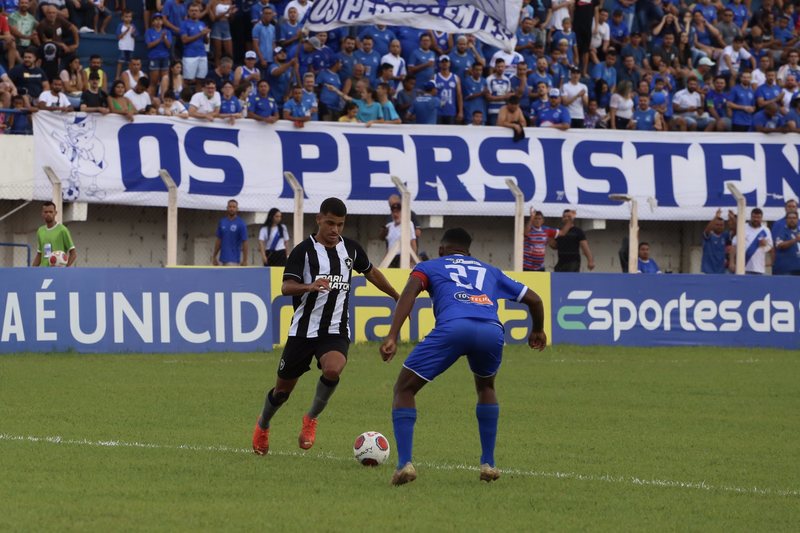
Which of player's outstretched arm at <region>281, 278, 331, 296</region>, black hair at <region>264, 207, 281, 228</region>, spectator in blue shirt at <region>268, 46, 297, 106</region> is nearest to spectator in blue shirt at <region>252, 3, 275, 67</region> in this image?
spectator in blue shirt at <region>268, 46, 297, 106</region>

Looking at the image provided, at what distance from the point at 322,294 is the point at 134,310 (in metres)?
9.60

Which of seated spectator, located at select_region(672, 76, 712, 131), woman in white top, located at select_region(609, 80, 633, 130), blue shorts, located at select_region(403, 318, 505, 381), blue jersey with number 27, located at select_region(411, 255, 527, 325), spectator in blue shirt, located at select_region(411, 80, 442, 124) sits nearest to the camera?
blue shorts, located at select_region(403, 318, 505, 381)

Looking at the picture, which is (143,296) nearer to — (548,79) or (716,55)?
(548,79)

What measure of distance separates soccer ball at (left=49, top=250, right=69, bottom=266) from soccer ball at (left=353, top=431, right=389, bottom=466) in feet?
36.2

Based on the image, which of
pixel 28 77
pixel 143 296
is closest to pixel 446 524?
pixel 143 296

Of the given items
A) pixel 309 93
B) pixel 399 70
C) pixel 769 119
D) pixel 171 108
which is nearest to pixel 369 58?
Answer: pixel 399 70

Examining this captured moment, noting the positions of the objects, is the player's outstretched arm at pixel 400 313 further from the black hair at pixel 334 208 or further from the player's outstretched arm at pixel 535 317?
the black hair at pixel 334 208

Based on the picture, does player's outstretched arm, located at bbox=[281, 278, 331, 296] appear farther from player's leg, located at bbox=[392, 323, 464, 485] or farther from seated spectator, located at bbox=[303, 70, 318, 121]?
seated spectator, located at bbox=[303, 70, 318, 121]

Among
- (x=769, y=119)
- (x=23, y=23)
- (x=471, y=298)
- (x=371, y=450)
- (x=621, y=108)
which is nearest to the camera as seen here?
(x=471, y=298)

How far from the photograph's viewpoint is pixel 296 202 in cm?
2219

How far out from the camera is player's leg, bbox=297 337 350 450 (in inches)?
429

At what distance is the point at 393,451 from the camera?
11477 mm

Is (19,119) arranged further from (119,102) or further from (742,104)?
(742,104)

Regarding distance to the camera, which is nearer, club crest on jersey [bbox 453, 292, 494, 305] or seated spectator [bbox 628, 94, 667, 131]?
club crest on jersey [bbox 453, 292, 494, 305]
